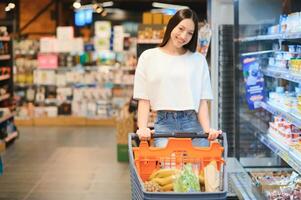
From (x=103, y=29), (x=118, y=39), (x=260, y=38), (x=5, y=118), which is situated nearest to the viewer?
(x=260, y=38)

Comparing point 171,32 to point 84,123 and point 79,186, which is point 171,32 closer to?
point 79,186

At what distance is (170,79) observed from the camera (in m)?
3.83

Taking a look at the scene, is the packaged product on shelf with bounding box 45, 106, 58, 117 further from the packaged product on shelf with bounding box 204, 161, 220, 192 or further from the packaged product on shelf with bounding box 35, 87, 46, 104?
the packaged product on shelf with bounding box 204, 161, 220, 192

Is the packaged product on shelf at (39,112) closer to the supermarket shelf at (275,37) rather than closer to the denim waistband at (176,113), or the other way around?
the supermarket shelf at (275,37)

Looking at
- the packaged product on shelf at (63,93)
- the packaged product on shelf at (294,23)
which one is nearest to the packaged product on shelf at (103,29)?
the packaged product on shelf at (63,93)

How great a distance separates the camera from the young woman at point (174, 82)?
3826 mm

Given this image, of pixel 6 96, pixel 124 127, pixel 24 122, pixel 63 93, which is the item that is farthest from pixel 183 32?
pixel 24 122

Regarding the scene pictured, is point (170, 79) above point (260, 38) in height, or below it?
below

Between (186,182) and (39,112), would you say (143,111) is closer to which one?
(186,182)

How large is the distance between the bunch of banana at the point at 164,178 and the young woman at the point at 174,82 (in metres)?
0.62

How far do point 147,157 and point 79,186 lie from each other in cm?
377

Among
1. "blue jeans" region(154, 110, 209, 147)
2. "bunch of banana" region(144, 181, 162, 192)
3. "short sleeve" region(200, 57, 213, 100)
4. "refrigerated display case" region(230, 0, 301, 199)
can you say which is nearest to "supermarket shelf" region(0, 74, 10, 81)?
"refrigerated display case" region(230, 0, 301, 199)

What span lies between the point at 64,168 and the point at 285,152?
3863 millimetres

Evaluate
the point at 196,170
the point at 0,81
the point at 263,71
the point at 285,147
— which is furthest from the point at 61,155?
the point at 196,170
